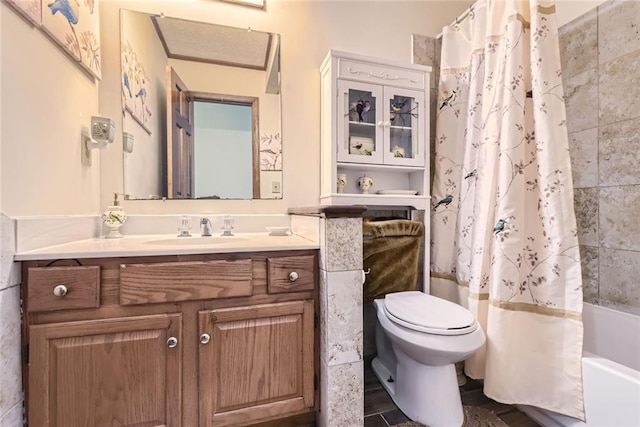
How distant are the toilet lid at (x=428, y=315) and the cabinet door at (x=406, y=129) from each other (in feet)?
2.66

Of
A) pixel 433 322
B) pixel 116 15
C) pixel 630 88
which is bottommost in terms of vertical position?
pixel 433 322

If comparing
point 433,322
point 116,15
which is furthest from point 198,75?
point 433,322

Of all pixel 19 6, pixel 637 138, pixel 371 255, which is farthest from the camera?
pixel 371 255

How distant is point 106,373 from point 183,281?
0.38 metres

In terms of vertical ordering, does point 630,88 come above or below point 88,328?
above

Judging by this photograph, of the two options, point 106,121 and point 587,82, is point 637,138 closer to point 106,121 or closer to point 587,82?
point 587,82

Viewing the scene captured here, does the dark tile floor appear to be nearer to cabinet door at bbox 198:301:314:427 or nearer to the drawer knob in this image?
cabinet door at bbox 198:301:314:427

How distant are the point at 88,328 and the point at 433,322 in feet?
4.19

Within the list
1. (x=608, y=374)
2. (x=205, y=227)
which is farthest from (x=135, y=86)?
(x=608, y=374)

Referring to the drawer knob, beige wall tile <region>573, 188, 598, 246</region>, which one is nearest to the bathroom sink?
the drawer knob

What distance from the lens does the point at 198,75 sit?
5.24 feet

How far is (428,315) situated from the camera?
4.29 feet

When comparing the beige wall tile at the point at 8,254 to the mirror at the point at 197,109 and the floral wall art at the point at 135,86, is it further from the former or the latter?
the floral wall art at the point at 135,86

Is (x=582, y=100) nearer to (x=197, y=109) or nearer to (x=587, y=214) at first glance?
(x=587, y=214)
